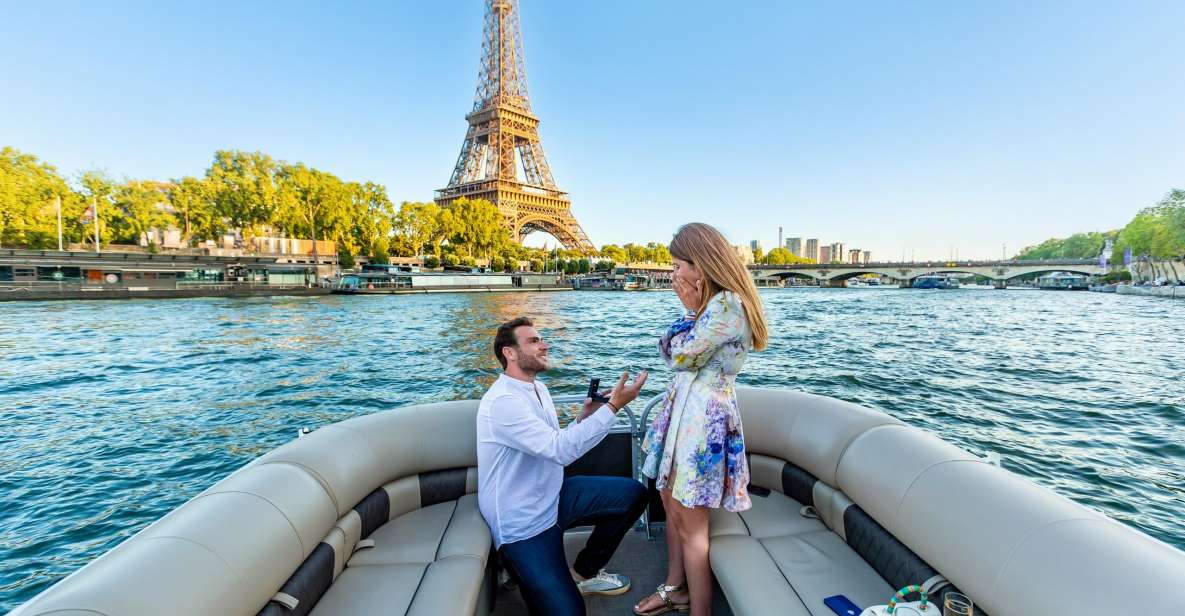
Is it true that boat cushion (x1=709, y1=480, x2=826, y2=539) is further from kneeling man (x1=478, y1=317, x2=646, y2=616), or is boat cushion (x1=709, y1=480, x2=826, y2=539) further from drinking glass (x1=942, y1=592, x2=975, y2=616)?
drinking glass (x1=942, y1=592, x2=975, y2=616)

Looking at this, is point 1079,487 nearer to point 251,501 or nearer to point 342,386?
point 251,501

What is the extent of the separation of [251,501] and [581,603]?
138cm

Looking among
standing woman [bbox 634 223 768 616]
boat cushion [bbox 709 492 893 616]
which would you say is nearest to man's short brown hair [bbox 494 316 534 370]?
standing woman [bbox 634 223 768 616]

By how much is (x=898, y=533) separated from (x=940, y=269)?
243 ft

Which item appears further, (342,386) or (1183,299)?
(1183,299)

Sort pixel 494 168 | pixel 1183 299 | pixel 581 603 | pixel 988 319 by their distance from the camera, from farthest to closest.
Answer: pixel 494 168, pixel 1183 299, pixel 988 319, pixel 581 603

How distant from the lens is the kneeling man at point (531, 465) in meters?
2.23

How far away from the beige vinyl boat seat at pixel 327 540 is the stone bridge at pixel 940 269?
51495mm

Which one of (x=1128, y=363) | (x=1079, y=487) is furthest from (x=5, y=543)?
(x=1128, y=363)

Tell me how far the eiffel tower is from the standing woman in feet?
208

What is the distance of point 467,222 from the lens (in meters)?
59.8

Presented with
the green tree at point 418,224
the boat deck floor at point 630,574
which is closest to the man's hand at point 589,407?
the boat deck floor at point 630,574

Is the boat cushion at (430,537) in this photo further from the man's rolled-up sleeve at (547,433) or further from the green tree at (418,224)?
the green tree at (418,224)

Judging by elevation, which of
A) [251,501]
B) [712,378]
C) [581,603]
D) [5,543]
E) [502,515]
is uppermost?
[712,378]
